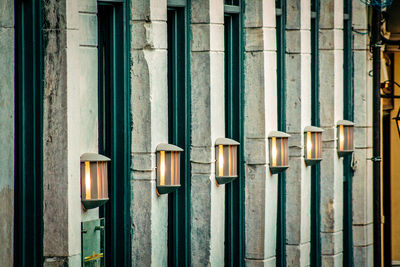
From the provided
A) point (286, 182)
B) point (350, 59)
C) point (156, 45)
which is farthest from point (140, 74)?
point (350, 59)

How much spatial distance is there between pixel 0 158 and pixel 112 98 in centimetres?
261

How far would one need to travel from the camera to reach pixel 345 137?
22.3 metres

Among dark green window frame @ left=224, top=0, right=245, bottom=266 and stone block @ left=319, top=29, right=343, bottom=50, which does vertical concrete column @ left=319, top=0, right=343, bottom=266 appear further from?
dark green window frame @ left=224, top=0, right=245, bottom=266

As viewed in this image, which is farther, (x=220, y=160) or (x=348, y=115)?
(x=348, y=115)

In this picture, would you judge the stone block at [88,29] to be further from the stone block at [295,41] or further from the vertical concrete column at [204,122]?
the stone block at [295,41]

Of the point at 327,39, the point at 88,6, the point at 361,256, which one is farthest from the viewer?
the point at 361,256

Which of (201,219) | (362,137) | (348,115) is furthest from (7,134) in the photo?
(362,137)

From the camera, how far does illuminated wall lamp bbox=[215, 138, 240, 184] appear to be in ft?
55.6

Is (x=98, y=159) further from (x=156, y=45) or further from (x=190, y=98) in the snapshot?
(x=190, y=98)

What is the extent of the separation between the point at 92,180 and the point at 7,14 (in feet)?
7.90

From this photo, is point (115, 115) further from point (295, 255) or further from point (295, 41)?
point (295, 255)

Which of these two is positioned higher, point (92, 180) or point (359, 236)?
point (92, 180)

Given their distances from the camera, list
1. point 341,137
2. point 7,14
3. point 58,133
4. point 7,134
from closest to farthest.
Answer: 1. point 7,14
2. point 7,134
3. point 58,133
4. point 341,137

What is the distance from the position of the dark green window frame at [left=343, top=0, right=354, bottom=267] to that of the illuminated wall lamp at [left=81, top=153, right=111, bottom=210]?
35.0ft
